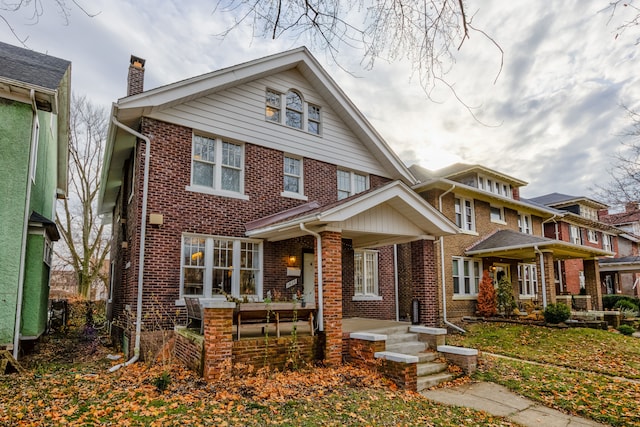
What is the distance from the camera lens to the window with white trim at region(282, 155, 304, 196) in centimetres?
1203

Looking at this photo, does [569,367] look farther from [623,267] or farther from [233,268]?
[623,267]

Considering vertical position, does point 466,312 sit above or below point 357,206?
below

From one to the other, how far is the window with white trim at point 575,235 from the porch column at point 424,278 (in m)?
19.0

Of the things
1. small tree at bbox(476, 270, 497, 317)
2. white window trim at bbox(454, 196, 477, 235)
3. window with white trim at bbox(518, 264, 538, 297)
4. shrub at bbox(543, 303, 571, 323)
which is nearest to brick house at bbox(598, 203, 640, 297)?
window with white trim at bbox(518, 264, 538, 297)

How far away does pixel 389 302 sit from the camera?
13.7 m

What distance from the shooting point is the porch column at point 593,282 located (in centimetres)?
1964

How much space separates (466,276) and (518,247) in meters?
2.43

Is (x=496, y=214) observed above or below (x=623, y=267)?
above

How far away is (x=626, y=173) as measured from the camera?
797cm

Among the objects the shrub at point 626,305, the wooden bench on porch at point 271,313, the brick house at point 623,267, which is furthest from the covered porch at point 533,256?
the wooden bench on porch at point 271,313

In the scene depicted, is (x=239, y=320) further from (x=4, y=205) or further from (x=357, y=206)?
(x=4, y=205)

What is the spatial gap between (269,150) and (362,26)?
819 centimetres

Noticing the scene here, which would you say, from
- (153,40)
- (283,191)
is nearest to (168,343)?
(283,191)

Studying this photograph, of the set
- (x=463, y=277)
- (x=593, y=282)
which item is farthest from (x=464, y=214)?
(x=593, y=282)
